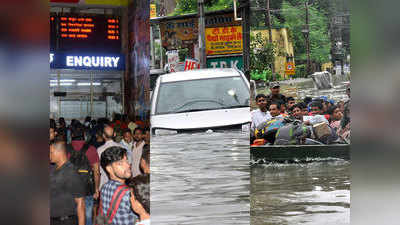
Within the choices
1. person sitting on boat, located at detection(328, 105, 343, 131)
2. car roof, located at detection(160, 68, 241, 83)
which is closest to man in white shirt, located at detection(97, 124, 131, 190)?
car roof, located at detection(160, 68, 241, 83)

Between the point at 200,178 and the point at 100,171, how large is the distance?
0.73 meters

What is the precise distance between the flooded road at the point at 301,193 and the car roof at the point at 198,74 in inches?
25.4

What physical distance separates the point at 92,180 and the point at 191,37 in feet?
4.06

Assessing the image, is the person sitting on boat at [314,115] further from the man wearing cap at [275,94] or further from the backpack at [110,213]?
the backpack at [110,213]

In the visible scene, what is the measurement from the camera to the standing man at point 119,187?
11.1 feet

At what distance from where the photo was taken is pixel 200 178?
333 centimetres

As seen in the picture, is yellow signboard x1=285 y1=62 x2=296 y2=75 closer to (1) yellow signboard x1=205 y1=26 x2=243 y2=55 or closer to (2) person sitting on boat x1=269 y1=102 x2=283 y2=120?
(2) person sitting on boat x1=269 y1=102 x2=283 y2=120

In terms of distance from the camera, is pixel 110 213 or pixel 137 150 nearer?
pixel 110 213

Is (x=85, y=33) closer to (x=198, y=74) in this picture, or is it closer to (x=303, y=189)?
(x=198, y=74)

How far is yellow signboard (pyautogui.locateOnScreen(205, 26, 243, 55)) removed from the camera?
311cm

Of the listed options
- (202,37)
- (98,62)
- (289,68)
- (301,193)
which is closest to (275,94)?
(289,68)
